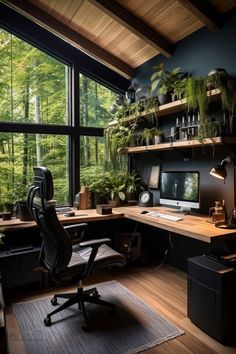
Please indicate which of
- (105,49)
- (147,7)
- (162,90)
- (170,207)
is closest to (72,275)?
(170,207)

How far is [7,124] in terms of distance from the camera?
3.32 meters

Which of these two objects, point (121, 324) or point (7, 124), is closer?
point (121, 324)

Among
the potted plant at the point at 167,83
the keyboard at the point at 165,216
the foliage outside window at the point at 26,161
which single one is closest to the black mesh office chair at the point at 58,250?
the keyboard at the point at 165,216

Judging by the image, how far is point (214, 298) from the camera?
200 centimetres

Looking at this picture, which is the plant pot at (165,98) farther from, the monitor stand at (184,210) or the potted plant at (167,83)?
the monitor stand at (184,210)

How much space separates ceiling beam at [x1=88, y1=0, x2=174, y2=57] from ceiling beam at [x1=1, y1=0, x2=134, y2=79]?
72 centimetres

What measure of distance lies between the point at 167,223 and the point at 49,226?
1.06 metres

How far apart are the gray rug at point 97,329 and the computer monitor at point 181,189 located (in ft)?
3.48

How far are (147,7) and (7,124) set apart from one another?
6.72 ft

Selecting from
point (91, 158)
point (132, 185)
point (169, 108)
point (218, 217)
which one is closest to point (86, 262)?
point (218, 217)

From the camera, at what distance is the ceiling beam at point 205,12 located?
259 cm

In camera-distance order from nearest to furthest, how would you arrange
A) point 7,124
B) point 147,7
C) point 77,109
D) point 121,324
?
point 121,324 < point 147,7 < point 7,124 < point 77,109

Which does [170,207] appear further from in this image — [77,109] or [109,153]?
[77,109]

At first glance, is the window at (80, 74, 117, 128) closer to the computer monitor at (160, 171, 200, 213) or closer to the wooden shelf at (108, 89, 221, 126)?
the wooden shelf at (108, 89, 221, 126)
